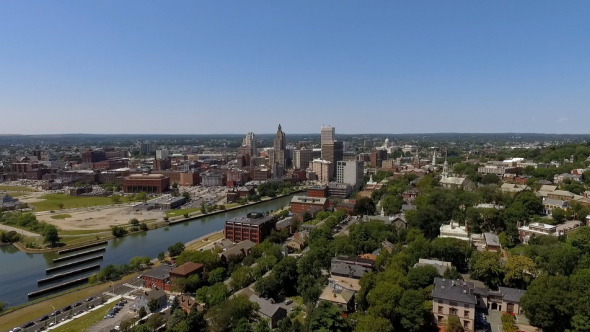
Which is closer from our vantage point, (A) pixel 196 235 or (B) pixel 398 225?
(B) pixel 398 225

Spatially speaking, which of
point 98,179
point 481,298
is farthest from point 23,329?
point 98,179

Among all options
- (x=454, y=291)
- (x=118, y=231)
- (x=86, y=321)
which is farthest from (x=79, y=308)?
(x=454, y=291)

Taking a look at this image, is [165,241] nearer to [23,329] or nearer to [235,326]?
[23,329]

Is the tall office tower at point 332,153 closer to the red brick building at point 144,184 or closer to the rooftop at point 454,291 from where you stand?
the red brick building at point 144,184

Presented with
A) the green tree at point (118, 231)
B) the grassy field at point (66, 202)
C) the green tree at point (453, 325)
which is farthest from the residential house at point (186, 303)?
the grassy field at point (66, 202)

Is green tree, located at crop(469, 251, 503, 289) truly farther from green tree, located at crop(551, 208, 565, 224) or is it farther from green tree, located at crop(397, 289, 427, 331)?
green tree, located at crop(551, 208, 565, 224)
